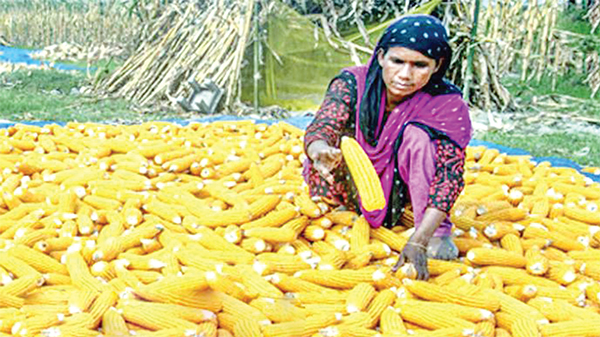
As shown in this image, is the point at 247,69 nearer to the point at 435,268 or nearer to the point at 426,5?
the point at 426,5

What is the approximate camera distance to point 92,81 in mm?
9297

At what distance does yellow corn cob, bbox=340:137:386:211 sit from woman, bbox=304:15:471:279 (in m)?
0.06

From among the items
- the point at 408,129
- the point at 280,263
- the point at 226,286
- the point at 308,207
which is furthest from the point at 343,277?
the point at 408,129

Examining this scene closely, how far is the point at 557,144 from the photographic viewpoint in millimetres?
5945

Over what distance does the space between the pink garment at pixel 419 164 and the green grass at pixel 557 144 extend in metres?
3.05

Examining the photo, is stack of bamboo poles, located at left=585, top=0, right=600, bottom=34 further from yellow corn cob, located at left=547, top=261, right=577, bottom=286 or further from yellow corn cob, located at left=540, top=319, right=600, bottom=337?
yellow corn cob, located at left=540, top=319, right=600, bottom=337

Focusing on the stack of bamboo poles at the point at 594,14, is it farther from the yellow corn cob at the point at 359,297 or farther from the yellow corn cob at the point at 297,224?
the yellow corn cob at the point at 359,297

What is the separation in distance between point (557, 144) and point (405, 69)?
399 centimetres

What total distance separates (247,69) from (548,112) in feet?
12.9

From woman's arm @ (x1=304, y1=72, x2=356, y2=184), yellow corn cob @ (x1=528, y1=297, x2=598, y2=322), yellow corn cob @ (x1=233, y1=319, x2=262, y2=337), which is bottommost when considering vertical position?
yellow corn cob @ (x1=233, y1=319, x2=262, y2=337)

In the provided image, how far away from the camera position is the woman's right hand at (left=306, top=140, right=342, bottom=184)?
2.54m

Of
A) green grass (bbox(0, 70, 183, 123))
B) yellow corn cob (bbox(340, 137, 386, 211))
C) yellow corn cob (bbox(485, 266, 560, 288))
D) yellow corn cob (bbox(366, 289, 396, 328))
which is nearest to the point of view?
yellow corn cob (bbox(366, 289, 396, 328))

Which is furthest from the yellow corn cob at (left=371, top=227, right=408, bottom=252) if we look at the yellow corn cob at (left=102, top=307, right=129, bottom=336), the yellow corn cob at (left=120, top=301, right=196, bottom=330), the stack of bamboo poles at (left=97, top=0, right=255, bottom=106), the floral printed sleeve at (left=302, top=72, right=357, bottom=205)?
the stack of bamboo poles at (left=97, top=0, right=255, bottom=106)

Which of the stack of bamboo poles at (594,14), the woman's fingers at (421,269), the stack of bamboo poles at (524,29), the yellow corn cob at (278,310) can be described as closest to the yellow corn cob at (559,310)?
the woman's fingers at (421,269)
